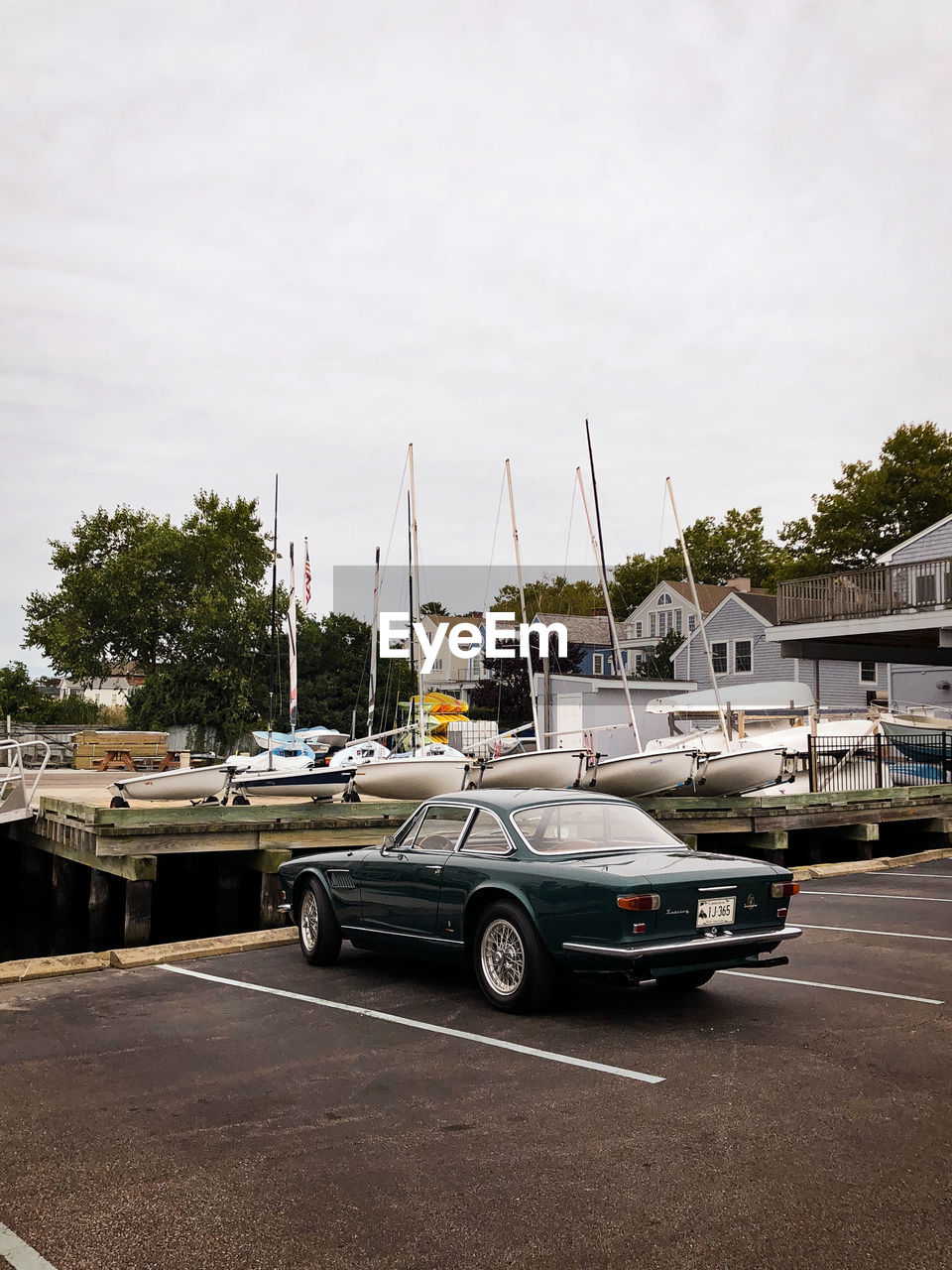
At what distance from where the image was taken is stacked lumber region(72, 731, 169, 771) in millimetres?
35000

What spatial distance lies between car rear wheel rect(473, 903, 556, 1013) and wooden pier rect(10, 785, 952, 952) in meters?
7.16

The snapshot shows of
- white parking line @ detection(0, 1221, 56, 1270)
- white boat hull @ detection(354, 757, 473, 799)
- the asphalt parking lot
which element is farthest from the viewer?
white boat hull @ detection(354, 757, 473, 799)

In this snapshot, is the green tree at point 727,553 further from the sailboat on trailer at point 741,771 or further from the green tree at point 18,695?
the sailboat on trailer at point 741,771

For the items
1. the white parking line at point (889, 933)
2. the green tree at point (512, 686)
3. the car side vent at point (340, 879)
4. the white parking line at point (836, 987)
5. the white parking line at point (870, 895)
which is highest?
the green tree at point (512, 686)

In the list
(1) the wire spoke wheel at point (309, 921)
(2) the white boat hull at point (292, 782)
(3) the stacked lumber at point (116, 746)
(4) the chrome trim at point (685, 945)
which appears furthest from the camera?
(3) the stacked lumber at point (116, 746)

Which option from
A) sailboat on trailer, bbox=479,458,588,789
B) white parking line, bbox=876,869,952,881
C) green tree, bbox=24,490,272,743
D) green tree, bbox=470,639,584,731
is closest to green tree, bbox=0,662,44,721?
green tree, bbox=24,490,272,743

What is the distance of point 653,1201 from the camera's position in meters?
4.26

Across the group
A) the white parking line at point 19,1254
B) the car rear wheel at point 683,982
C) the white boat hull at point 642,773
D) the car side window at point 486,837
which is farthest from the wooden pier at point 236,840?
the white parking line at point 19,1254

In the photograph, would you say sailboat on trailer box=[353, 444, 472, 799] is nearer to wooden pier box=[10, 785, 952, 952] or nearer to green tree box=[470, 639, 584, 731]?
wooden pier box=[10, 785, 952, 952]

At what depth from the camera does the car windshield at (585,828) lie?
7906 millimetres

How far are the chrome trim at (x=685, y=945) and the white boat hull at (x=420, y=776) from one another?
11948 mm

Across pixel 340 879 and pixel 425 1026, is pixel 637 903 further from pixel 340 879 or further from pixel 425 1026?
pixel 340 879

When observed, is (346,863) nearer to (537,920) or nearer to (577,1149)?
(537,920)

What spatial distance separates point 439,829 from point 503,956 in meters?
1.31
